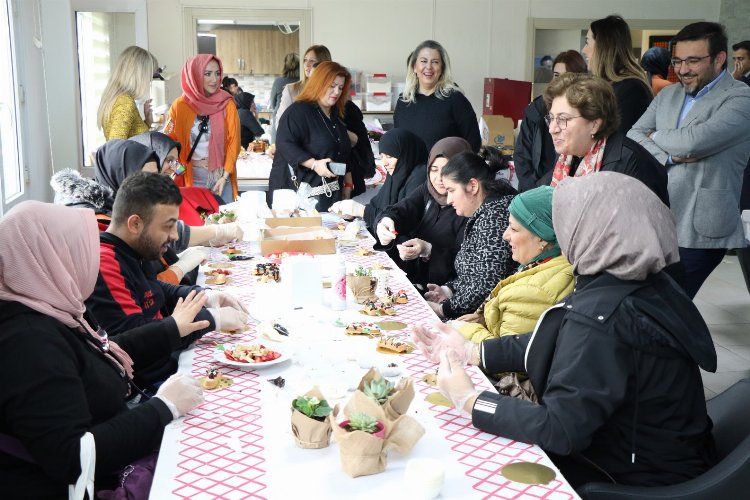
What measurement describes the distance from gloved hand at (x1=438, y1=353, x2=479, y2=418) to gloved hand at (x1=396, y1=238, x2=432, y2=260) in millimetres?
1751

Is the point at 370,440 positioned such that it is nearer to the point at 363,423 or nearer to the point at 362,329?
the point at 363,423

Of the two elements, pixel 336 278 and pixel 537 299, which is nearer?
pixel 537 299

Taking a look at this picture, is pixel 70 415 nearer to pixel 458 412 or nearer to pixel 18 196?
pixel 458 412

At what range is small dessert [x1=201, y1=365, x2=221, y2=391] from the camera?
197cm

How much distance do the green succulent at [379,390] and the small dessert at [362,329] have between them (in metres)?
0.70

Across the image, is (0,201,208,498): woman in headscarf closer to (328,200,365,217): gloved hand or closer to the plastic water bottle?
the plastic water bottle

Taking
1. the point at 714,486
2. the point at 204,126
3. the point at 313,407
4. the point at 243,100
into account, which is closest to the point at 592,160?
the point at 714,486

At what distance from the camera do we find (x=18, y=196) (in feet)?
20.0

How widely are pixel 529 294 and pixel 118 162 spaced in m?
2.02

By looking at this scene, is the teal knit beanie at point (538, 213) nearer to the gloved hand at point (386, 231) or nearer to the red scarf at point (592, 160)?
the red scarf at point (592, 160)

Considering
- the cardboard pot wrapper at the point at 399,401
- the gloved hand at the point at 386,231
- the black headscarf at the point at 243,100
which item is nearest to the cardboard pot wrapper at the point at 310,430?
the cardboard pot wrapper at the point at 399,401

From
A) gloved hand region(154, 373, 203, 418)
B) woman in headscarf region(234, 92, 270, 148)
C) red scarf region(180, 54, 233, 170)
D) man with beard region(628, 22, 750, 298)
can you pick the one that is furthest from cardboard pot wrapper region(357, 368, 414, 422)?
woman in headscarf region(234, 92, 270, 148)

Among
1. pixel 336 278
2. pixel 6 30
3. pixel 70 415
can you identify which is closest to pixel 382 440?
pixel 70 415

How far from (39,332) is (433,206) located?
2485 millimetres
